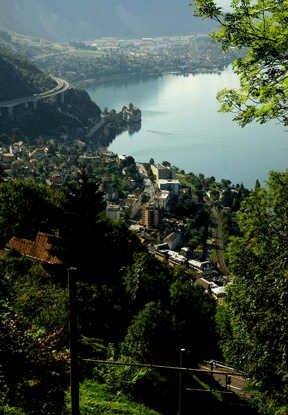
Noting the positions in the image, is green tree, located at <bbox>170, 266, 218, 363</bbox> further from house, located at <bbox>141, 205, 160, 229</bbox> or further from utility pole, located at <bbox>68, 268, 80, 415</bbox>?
house, located at <bbox>141, 205, 160, 229</bbox>

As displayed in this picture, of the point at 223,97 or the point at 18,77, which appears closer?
the point at 223,97

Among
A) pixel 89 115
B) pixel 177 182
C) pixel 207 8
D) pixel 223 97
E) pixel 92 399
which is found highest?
pixel 89 115

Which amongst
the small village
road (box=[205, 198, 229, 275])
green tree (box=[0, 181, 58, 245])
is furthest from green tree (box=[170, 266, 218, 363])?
road (box=[205, 198, 229, 275])

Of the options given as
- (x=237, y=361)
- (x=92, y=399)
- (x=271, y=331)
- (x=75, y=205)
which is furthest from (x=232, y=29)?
(x=75, y=205)

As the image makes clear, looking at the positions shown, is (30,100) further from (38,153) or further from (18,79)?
(38,153)

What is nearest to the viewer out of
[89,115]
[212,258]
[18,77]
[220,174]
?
[212,258]

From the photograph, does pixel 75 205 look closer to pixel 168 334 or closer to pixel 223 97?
pixel 168 334

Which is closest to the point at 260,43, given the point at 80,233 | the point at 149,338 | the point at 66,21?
the point at 149,338
